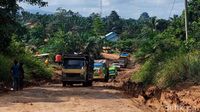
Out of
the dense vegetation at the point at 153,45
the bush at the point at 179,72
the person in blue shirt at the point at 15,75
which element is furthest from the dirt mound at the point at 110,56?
the person in blue shirt at the point at 15,75

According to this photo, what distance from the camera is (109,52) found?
4754 inches

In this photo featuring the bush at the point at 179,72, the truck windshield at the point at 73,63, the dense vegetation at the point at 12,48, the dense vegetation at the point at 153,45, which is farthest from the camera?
the truck windshield at the point at 73,63

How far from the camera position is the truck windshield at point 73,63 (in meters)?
38.4

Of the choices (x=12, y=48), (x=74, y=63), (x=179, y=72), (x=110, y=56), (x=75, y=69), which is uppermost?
(x=12, y=48)

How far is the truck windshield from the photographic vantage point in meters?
38.4

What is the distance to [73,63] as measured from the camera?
38625mm

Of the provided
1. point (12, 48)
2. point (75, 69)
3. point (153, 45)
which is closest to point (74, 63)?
point (75, 69)

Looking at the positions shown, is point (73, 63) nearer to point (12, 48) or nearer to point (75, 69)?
point (75, 69)

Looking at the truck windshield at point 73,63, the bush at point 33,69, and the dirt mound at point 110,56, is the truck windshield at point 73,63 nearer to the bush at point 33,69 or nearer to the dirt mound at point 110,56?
the bush at point 33,69

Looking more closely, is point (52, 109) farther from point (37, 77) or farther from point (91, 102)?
point (37, 77)

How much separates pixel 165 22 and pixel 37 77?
6757cm

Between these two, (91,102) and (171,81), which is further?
(171,81)

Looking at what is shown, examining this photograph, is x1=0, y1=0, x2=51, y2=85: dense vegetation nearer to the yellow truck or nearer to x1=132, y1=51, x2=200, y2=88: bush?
the yellow truck

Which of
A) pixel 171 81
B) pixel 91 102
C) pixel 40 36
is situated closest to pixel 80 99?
pixel 91 102
